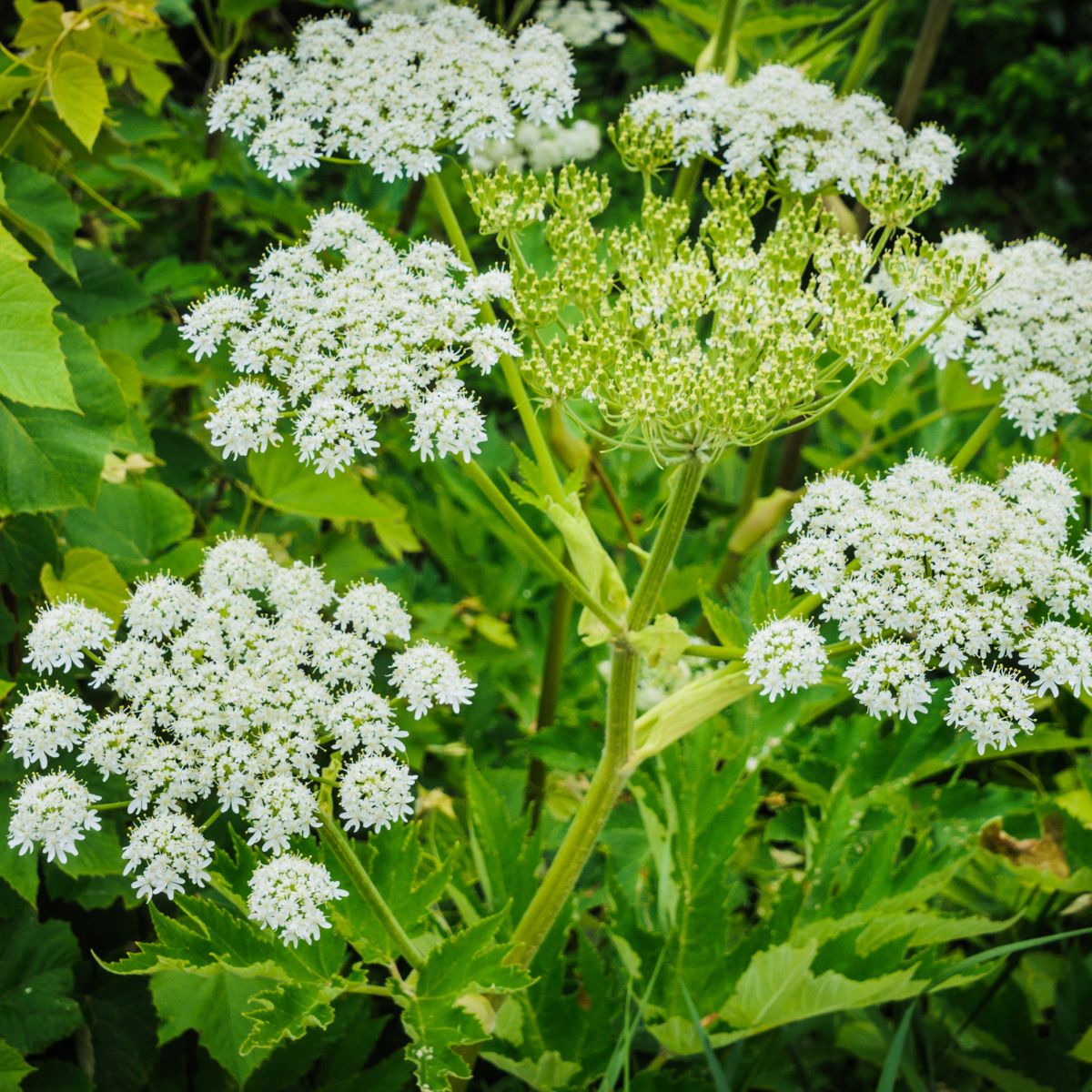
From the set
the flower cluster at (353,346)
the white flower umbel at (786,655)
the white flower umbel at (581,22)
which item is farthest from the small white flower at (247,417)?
the white flower umbel at (581,22)

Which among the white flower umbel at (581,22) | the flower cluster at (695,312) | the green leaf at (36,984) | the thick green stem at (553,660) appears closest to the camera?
the flower cluster at (695,312)

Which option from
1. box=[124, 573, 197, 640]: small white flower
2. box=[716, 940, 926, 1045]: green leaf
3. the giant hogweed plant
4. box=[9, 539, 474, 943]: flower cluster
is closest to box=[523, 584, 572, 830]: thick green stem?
the giant hogweed plant

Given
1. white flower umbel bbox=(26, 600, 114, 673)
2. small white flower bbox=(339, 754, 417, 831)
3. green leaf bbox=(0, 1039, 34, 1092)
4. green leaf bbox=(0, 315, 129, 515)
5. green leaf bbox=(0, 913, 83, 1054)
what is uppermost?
green leaf bbox=(0, 315, 129, 515)

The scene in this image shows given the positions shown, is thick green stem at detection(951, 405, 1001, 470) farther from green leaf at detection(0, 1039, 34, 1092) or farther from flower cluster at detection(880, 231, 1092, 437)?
green leaf at detection(0, 1039, 34, 1092)

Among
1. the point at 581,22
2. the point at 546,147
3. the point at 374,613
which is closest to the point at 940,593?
the point at 374,613

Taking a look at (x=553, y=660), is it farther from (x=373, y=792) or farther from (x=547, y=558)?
(x=373, y=792)

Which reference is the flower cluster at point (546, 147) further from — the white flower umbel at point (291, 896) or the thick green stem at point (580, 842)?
the white flower umbel at point (291, 896)

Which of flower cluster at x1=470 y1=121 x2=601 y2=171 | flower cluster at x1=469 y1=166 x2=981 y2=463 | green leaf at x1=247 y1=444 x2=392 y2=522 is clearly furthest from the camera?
flower cluster at x1=470 y1=121 x2=601 y2=171
